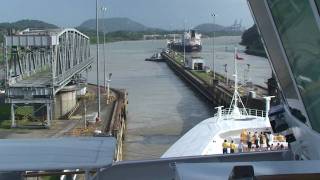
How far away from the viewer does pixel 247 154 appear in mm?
4770

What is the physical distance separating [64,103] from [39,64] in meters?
8.40

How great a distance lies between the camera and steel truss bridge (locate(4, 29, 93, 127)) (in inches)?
1280

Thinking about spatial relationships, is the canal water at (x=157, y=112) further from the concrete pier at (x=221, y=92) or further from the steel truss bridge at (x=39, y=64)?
the steel truss bridge at (x=39, y=64)

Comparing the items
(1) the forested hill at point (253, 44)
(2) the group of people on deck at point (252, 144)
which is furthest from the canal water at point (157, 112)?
(1) the forested hill at point (253, 44)

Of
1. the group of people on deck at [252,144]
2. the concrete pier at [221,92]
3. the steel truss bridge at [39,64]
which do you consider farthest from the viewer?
the concrete pier at [221,92]

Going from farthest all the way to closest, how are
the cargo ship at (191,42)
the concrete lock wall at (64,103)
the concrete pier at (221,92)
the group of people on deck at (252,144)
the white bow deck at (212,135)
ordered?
the cargo ship at (191,42), the concrete pier at (221,92), the concrete lock wall at (64,103), the group of people on deck at (252,144), the white bow deck at (212,135)

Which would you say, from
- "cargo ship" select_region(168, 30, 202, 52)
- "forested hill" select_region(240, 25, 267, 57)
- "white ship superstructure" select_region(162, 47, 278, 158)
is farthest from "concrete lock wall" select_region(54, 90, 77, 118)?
"forested hill" select_region(240, 25, 267, 57)

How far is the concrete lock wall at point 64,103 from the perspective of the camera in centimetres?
3736

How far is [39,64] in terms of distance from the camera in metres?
45.4

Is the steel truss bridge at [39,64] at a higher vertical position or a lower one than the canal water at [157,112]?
higher

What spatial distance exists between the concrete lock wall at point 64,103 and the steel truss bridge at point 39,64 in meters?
0.99

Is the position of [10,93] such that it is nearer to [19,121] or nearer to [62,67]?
[19,121]

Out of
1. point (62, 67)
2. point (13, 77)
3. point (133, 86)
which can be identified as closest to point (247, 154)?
point (13, 77)

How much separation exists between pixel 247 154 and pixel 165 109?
1620 inches
